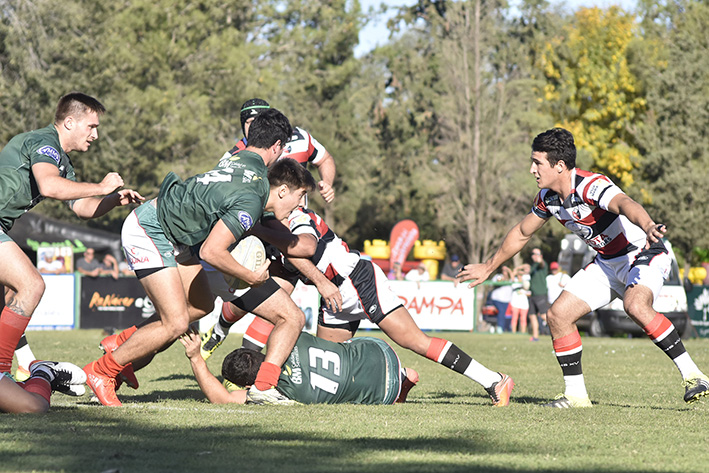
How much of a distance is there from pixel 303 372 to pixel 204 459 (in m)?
2.34

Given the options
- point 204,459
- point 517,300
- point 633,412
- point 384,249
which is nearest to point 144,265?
point 204,459

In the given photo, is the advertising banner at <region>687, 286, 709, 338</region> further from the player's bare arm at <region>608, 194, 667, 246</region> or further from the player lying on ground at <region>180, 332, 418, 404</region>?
the player lying on ground at <region>180, 332, 418, 404</region>

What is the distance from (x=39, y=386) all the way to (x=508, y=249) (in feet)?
12.7

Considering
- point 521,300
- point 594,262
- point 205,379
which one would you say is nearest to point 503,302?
point 521,300

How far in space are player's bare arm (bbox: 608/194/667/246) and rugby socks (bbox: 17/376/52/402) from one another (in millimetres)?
4052

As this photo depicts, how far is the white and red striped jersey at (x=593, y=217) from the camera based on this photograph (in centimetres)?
705

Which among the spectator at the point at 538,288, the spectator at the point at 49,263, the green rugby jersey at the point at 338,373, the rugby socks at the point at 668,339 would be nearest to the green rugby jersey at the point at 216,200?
the green rugby jersey at the point at 338,373

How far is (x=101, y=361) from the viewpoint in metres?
6.61

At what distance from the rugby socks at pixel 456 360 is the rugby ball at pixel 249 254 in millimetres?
1446

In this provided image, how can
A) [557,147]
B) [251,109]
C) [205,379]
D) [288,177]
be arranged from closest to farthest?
[288,177]
[205,379]
[557,147]
[251,109]

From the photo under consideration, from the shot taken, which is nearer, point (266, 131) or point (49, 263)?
point (266, 131)

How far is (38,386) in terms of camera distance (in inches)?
241

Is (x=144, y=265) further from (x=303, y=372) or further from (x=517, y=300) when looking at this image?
(x=517, y=300)

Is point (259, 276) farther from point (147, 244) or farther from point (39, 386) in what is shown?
point (39, 386)
